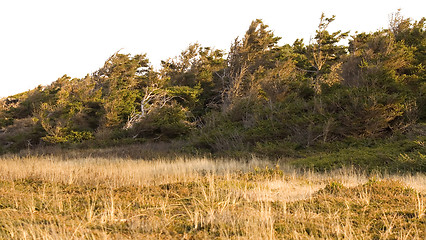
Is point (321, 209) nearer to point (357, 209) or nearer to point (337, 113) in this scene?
point (357, 209)

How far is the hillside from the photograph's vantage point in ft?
48.0

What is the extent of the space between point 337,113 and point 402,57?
5022 millimetres

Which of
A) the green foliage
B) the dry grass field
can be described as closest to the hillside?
the green foliage

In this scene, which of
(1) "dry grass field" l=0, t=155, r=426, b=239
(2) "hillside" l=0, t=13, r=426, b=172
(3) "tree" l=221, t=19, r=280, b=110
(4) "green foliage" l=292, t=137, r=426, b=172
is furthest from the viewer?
(3) "tree" l=221, t=19, r=280, b=110

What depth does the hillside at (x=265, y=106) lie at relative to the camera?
14625mm

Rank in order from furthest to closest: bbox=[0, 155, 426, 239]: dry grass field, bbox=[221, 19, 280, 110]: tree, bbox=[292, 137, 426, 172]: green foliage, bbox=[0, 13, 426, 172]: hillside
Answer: bbox=[221, 19, 280, 110]: tree
bbox=[0, 13, 426, 172]: hillside
bbox=[292, 137, 426, 172]: green foliage
bbox=[0, 155, 426, 239]: dry grass field

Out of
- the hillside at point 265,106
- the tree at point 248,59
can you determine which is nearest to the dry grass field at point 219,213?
the hillside at point 265,106

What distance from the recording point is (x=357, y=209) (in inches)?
203

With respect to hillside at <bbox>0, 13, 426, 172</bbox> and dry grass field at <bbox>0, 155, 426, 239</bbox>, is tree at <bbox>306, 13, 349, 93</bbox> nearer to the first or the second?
hillside at <bbox>0, 13, 426, 172</bbox>

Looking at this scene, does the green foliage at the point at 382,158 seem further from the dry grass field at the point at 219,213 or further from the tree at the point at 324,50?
the tree at the point at 324,50

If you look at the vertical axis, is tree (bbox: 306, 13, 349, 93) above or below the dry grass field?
above

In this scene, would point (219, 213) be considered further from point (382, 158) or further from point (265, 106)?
point (265, 106)

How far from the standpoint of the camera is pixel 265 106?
19344mm

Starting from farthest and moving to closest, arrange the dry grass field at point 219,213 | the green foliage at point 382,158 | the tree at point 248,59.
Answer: the tree at point 248,59 < the green foliage at point 382,158 < the dry grass field at point 219,213
